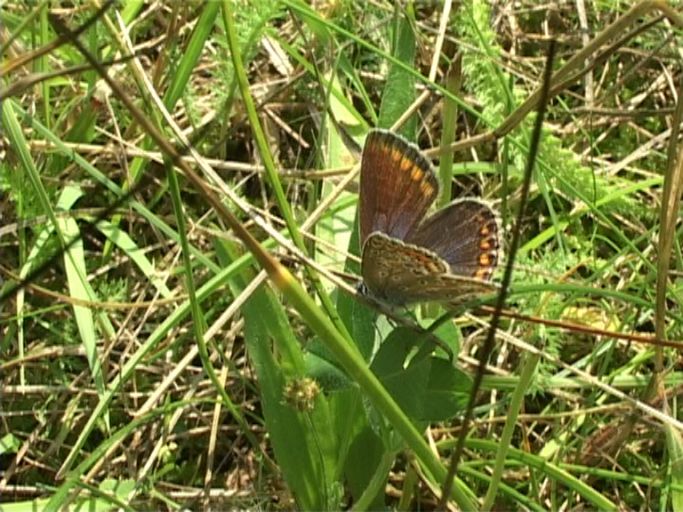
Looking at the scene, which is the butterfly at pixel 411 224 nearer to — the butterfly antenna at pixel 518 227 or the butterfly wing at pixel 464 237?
the butterfly wing at pixel 464 237

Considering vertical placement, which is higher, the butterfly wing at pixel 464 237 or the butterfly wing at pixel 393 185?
the butterfly wing at pixel 393 185

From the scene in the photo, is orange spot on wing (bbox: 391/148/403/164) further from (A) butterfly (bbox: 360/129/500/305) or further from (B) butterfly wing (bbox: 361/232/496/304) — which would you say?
(B) butterfly wing (bbox: 361/232/496/304)

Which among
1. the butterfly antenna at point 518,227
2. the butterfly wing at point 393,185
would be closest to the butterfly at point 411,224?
the butterfly wing at point 393,185

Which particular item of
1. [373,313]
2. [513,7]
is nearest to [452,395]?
[373,313]

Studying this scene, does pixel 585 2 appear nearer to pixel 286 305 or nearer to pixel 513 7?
pixel 513 7

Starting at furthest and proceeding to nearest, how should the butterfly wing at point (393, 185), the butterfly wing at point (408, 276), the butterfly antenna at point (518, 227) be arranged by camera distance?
the butterfly wing at point (393, 185), the butterfly wing at point (408, 276), the butterfly antenna at point (518, 227)

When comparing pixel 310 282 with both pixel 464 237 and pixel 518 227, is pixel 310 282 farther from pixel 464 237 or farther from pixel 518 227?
pixel 518 227

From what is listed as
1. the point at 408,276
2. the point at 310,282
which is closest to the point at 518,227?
the point at 408,276
